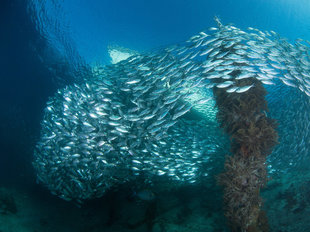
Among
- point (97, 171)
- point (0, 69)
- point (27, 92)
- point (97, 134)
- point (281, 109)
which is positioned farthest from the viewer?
point (27, 92)

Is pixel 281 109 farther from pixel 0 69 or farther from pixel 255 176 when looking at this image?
pixel 0 69

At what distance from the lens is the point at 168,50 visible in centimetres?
789

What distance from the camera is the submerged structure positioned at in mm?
5758

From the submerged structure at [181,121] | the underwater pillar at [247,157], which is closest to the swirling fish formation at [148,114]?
the submerged structure at [181,121]

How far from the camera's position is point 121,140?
8.30m

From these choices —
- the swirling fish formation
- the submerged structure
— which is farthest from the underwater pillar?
the swirling fish formation

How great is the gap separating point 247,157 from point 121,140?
508cm

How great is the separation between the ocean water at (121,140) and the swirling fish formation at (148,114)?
0.08m

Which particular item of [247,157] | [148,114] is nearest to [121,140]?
[148,114]

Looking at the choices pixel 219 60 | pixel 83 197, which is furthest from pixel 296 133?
pixel 83 197

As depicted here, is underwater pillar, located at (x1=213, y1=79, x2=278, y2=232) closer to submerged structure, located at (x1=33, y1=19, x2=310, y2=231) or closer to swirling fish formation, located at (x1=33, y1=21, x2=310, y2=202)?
submerged structure, located at (x1=33, y1=19, x2=310, y2=231)

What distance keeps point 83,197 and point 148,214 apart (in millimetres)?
3841

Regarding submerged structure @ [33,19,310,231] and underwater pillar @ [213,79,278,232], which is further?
submerged structure @ [33,19,310,231]

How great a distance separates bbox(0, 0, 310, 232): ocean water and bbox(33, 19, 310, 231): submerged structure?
9cm
